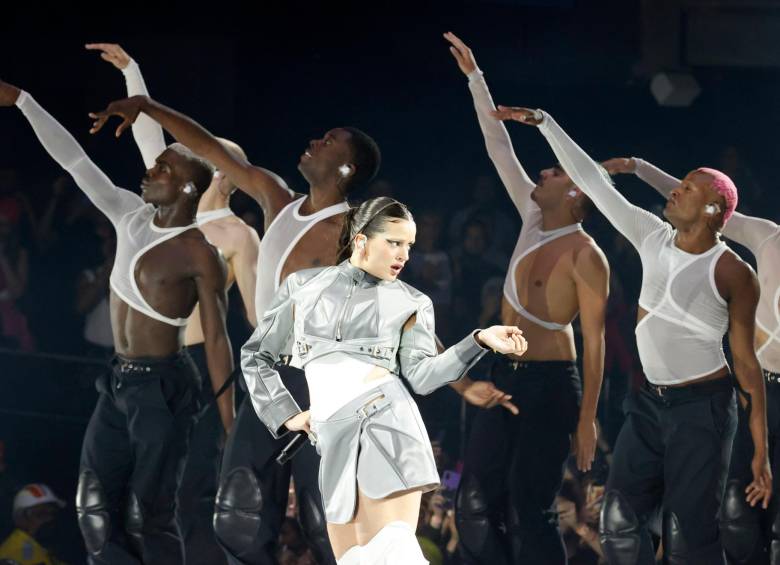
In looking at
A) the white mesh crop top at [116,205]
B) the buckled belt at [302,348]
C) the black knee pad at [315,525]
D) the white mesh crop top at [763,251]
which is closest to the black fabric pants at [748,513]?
the white mesh crop top at [763,251]

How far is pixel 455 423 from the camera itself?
6.41 m

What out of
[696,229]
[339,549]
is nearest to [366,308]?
[339,549]

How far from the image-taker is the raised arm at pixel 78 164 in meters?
6.24

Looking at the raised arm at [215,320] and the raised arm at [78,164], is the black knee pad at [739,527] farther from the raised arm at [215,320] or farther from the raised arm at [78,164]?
the raised arm at [78,164]

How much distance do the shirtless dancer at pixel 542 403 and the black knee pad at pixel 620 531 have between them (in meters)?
0.30

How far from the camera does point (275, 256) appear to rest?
603 cm

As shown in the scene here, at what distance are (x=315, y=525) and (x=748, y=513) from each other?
2.03m

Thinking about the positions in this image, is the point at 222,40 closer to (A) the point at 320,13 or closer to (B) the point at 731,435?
(A) the point at 320,13

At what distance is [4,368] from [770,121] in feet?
13.9

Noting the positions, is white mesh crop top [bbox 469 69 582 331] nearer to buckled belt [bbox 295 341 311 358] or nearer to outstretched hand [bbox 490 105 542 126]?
outstretched hand [bbox 490 105 542 126]

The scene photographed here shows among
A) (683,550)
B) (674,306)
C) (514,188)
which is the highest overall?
(514,188)

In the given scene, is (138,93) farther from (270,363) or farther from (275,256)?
(270,363)

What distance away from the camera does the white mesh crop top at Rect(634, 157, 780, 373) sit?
6008 mm

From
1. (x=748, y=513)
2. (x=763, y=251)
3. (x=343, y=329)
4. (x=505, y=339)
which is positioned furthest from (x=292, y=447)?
(x=763, y=251)
